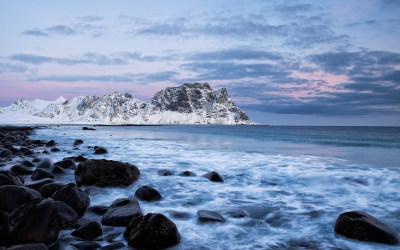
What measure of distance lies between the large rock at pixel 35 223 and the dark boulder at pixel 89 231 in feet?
0.96

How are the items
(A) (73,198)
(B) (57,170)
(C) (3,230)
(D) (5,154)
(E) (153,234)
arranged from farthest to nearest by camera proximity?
(D) (5,154), (B) (57,170), (A) (73,198), (E) (153,234), (C) (3,230)

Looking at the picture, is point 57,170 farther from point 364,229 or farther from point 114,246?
point 364,229

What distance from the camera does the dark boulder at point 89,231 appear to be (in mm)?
3891

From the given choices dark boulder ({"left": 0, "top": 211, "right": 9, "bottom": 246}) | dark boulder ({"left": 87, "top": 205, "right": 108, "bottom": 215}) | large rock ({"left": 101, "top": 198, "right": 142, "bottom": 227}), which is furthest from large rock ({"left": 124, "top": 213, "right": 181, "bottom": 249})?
dark boulder ({"left": 0, "top": 211, "right": 9, "bottom": 246})

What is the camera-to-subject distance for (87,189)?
6.62 meters

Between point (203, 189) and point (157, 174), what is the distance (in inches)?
103

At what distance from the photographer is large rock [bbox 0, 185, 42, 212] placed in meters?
4.32

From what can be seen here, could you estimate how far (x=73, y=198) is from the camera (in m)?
4.91

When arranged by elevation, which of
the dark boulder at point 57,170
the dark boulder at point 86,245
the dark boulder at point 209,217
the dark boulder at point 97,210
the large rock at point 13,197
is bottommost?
the dark boulder at point 57,170

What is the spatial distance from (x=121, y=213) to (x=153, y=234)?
3.96 feet

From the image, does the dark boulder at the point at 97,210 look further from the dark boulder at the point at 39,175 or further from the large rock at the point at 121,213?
the dark boulder at the point at 39,175

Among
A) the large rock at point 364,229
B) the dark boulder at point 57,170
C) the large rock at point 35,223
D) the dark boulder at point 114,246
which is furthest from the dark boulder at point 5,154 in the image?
the large rock at point 364,229

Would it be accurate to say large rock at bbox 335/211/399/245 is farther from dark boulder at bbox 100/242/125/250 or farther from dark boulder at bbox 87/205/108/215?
dark boulder at bbox 87/205/108/215

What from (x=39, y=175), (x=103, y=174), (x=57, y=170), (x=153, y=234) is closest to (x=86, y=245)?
(x=153, y=234)
